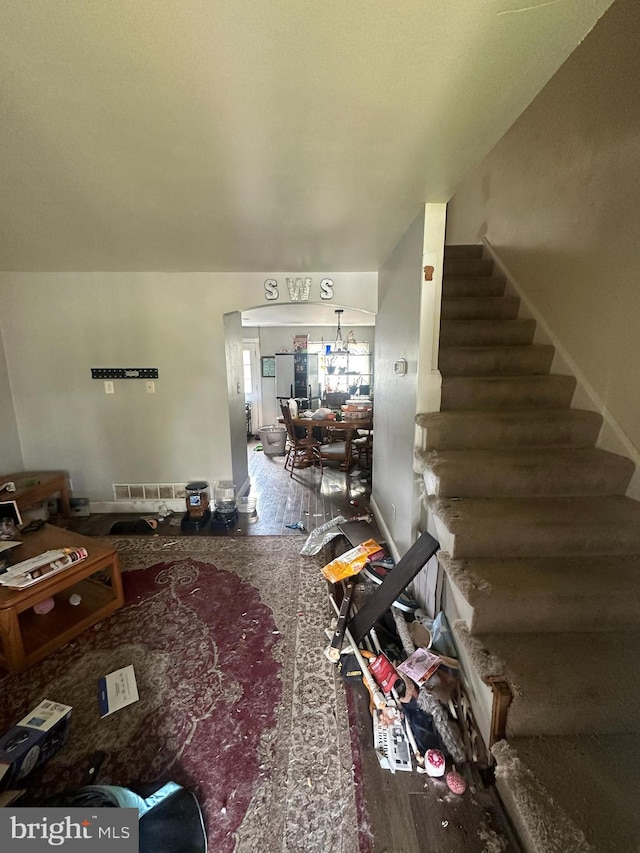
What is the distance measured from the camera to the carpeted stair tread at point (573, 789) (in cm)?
88

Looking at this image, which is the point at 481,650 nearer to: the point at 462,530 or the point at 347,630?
the point at 462,530

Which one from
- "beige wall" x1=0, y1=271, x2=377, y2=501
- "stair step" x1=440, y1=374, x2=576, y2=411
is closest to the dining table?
"beige wall" x1=0, y1=271, x2=377, y2=501

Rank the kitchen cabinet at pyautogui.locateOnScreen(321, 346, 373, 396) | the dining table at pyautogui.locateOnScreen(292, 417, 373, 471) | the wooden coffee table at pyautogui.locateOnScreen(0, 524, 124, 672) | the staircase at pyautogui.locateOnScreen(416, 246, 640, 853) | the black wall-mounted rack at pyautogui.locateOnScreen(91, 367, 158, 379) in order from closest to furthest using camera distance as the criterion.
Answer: the staircase at pyautogui.locateOnScreen(416, 246, 640, 853) < the wooden coffee table at pyautogui.locateOnScreen(0, 524, 124, 672) < the black wall-mounted rack at pyautogui.locateOnScreen(91, 367, 158, 379) < the dining table at pyautogui.locateOnScreen(292, 417, 373, 471) < the kitchen cabinet at pyautogui.locateOnScreen(321, 346, 373, 396)

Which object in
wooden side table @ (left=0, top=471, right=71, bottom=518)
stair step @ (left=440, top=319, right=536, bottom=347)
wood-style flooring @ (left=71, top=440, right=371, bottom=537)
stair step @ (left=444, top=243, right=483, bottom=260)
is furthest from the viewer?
stair step @ (left=444, top=243, right=483, bottom=260)

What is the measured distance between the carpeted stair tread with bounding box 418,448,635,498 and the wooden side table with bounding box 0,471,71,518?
3.18 meters

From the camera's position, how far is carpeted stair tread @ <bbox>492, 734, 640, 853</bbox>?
88cm

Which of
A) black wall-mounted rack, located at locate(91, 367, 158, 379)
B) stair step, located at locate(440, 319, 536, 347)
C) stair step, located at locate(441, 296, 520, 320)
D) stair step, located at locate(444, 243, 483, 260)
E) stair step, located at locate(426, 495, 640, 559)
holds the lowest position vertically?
stair step, located at locate(426, 495, 640, 559)

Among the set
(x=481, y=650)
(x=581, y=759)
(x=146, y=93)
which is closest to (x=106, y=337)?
(x=146, y=93)

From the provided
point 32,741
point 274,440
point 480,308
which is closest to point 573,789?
point 32,741

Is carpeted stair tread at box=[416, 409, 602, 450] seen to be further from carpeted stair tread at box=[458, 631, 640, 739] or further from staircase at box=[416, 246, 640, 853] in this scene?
carpeted stair tread at box=[458, 631, 640, 739]

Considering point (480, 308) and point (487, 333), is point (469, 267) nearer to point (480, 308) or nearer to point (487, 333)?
point (480, 308)

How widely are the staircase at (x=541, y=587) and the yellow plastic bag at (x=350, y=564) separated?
1.93 feet

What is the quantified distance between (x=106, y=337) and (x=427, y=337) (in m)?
2.97

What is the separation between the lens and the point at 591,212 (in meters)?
1.98
